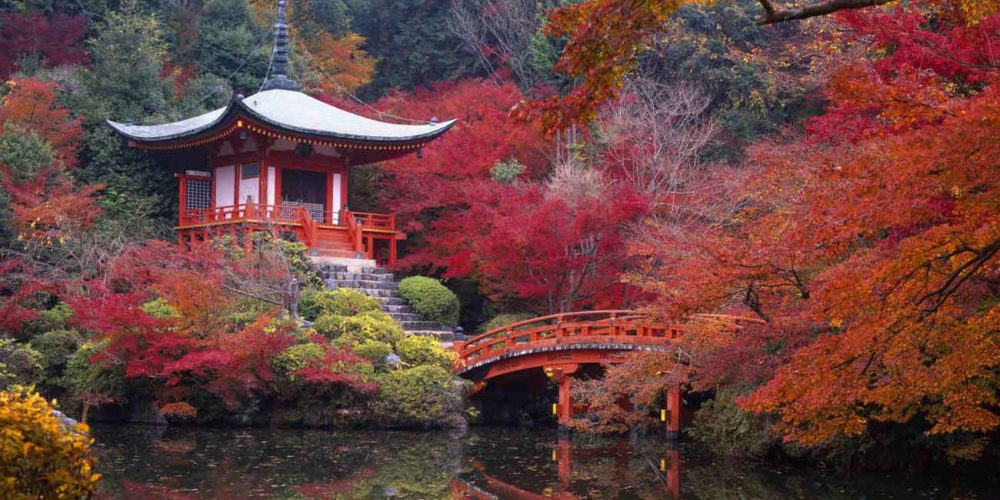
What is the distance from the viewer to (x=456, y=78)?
32.3 metres

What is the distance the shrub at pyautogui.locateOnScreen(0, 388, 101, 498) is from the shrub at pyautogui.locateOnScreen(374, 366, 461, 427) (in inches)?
440

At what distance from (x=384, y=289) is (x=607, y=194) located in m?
4.94

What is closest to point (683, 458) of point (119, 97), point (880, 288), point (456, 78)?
point (880, 288)

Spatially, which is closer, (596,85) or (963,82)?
(596,85)

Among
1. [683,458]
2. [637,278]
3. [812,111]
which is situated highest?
[812,111]

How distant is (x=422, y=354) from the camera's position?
18.9m

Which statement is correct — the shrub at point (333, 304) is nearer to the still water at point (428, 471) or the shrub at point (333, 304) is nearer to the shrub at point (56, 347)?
the still water at point (428, 471)

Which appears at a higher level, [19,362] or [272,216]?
A: [272,216]

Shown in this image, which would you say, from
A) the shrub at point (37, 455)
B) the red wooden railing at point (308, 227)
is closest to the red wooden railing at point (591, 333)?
the red wooden railing at point (308, 227)

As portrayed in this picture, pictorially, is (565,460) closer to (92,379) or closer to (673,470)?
(673,470)

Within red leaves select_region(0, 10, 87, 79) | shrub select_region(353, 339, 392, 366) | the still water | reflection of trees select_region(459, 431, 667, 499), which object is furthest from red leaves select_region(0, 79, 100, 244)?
reflection of trees select_region(459, 431, 667, 499)

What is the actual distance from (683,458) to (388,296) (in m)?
8.39

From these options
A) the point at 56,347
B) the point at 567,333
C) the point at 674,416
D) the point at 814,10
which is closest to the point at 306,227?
the point at 56,347

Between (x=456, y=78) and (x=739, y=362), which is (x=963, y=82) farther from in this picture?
(x=456, y=78)
